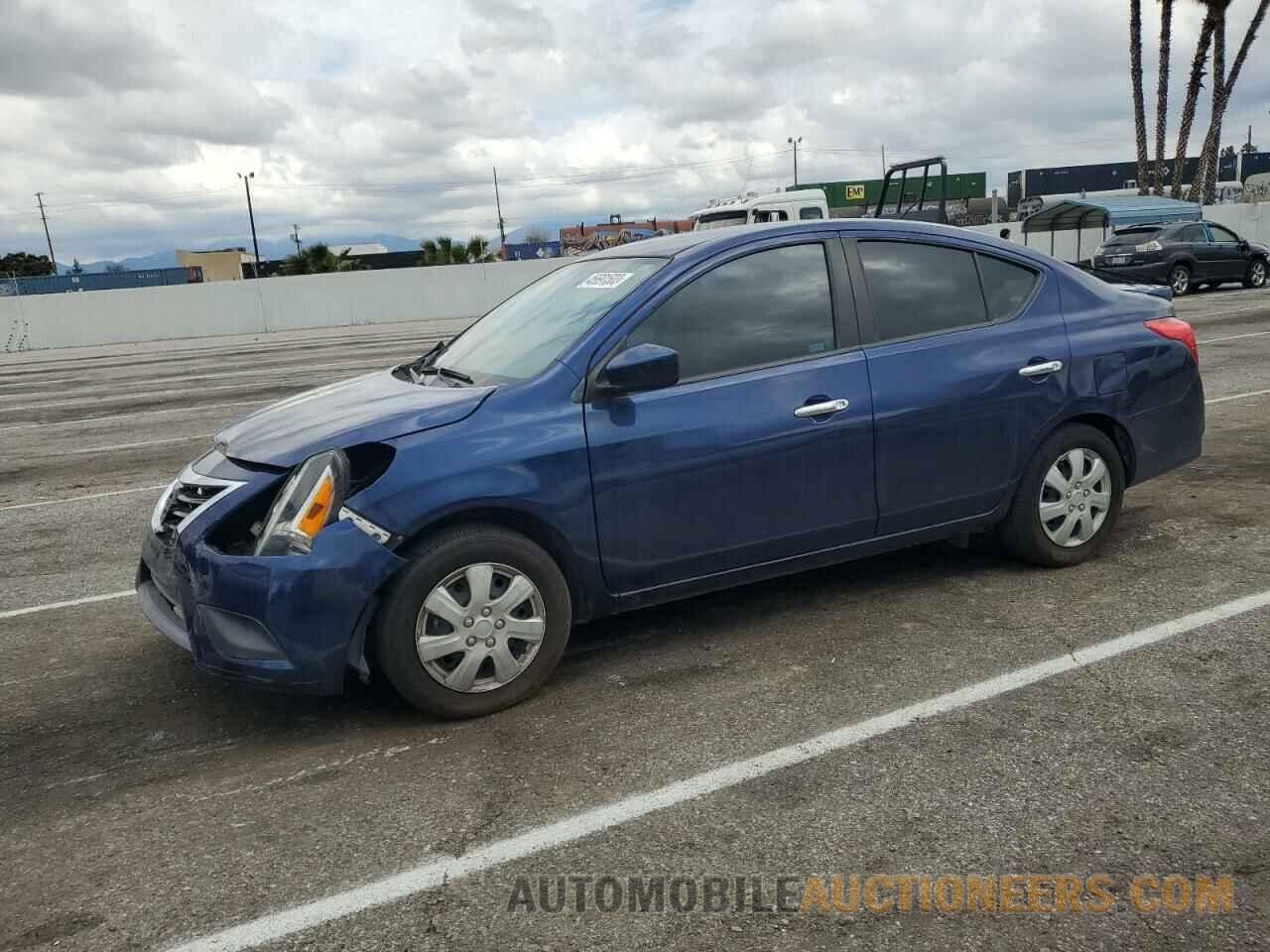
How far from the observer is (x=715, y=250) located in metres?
4.27

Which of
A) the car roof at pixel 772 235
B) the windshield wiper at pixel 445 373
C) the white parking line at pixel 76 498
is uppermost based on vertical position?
the car roof at pixel 772 235

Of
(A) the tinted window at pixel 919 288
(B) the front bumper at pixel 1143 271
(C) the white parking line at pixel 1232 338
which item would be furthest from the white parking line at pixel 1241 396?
(B) the front bumper at pixel 1143 271

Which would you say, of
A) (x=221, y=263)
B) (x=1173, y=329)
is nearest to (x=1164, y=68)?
(x=1173, y=329)

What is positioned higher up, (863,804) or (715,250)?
(715,250)

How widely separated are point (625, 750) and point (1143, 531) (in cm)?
342

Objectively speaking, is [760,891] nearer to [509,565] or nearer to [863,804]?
[863,804]

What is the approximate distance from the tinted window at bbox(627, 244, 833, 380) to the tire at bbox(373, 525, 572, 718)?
0.98m

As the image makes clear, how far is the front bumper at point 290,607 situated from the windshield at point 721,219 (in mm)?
13977

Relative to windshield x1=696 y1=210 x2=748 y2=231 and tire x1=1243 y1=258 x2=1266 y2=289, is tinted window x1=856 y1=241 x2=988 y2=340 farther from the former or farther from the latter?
tire x1=1243 y1=258 x2=1266 y2=289

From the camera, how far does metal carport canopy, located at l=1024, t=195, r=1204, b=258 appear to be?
30359 mm

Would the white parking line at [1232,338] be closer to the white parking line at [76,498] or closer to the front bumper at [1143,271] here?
the front bumper at [1143,271]

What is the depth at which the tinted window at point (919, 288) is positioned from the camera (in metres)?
4.52

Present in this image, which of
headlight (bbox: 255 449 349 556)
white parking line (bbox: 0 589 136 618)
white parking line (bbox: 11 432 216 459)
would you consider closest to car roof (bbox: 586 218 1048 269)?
headlight (bbox: 255 449 349 556)

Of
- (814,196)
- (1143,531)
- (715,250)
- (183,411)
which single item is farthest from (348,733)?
(814,196)
